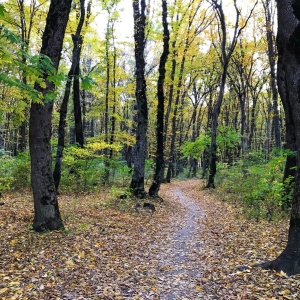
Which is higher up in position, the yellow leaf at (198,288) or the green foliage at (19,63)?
the green foliage at (19,63)

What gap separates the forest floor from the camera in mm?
4465

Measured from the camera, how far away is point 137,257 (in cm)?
619

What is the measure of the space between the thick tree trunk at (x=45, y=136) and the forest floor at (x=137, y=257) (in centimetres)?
51

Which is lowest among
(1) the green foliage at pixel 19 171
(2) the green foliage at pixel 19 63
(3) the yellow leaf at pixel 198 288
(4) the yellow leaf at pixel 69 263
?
(3) the yellow leaf at pixel 198 288

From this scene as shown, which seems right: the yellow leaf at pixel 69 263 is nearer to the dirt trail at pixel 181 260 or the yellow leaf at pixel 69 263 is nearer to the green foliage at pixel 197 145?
the dirt trail at pixel 181 260

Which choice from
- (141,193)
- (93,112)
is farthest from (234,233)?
(93,112)

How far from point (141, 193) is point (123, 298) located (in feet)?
26.3

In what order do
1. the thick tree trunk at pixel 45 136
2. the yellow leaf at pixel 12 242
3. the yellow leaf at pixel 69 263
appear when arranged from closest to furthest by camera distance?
the yellow leaf at pixel 69 263, the yellow leaf at pixel 12 242, the thick tree trunk at pixel 45 136

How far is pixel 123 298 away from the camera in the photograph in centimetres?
437

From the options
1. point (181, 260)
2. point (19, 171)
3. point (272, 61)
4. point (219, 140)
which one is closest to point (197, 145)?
point (219, 140)

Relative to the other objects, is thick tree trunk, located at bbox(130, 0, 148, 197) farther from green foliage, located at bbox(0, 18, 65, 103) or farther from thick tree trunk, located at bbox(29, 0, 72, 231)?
green foliage, located at bbox(0, 18, 65, 103)

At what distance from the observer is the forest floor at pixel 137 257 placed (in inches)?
176

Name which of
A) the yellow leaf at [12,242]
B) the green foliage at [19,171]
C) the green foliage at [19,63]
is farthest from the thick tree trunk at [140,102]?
the green foliage at [19,63]

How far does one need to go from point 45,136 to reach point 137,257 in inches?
137
